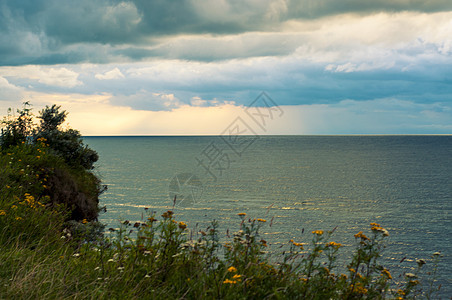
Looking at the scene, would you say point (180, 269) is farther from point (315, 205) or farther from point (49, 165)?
point (315, 205)

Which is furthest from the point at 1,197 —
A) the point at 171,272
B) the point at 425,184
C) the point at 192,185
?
the point at 425,184

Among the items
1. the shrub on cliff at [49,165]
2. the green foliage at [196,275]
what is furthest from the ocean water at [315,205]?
the green foliage at [196,275]

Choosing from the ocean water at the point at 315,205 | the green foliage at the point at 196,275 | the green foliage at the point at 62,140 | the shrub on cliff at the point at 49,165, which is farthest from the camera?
the ocean water at the point at 315,205

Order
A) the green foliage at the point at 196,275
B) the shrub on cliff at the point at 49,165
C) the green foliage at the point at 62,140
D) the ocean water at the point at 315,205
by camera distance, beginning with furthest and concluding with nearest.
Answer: the ocean water at the point at 315,205 < the green foliage at the point at 62,140 < the shrub on cliff at the point at 49,165 < the green foliage at the point at 196,275

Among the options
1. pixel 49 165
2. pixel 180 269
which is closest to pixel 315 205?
pixel 49 165

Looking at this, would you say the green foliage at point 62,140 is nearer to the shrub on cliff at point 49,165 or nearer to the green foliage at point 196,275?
the shrub on cliff at point 49,165

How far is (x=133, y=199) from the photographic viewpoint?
175 feet

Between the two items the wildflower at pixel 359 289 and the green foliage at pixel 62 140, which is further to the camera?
the green foliage at pixel 62 140

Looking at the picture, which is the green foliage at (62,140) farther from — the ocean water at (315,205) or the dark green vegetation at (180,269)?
the dark green vegetation at (180,269)

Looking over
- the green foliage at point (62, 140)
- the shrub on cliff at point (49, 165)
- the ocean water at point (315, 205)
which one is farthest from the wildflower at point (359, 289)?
the green foliage at point (62, 140)

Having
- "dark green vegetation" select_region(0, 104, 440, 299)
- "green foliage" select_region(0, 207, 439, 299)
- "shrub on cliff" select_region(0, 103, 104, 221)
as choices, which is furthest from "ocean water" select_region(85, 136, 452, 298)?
"green foliage" select_region(0, 207, 439, 299)

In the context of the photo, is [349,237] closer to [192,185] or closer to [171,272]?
[171,272]

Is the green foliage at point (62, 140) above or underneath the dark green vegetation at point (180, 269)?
above

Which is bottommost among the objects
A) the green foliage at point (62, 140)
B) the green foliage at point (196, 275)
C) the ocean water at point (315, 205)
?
the ocean water at point (315, 205)
